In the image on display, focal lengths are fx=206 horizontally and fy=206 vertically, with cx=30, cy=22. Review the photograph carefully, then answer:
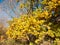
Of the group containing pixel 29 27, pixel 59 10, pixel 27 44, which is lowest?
pixel 27 44

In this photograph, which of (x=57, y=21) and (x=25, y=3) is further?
(x=25, y=3)

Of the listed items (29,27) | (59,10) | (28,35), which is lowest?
(28,35)

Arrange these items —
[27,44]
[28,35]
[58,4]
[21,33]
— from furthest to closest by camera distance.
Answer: [27,44]
[28,35]
[21,33]
[58,4]

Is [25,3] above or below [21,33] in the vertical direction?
above

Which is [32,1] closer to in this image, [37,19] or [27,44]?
[37,19]

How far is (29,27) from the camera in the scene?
13.5 metres

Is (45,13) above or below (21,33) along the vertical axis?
above

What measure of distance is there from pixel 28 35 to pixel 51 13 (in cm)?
260

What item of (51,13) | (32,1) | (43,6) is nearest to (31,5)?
(32,1)

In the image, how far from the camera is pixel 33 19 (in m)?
13.4

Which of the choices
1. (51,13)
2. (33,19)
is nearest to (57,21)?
(51,13)

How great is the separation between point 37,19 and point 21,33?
1511mm

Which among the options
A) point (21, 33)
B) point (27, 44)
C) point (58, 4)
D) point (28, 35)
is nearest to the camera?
point (58, 4)

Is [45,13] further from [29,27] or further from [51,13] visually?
[29,27]
